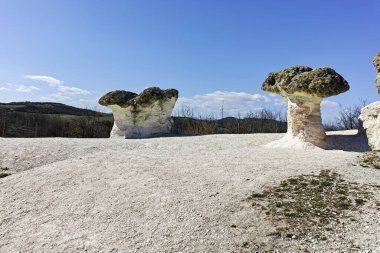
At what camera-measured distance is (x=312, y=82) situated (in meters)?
16.5

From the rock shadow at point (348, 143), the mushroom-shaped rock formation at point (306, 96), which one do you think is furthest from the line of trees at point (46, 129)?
the rock shadow at point (348, 143)

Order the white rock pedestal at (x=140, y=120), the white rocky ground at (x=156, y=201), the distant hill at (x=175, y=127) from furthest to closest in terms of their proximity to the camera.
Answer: the distant hill at (x=175, y=127) < the white rock pedestal at (x=140, y=120) < the white rocky ground at (x=156, y=201)

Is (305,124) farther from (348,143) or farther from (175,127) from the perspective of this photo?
Result: (175,127)

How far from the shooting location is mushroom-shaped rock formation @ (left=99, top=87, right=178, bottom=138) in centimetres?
2566

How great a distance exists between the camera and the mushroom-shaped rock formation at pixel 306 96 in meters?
16.5

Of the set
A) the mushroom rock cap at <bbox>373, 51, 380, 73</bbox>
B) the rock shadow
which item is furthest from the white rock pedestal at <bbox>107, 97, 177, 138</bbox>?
the mushroom rock cap at <bbox>373, 51, 380, 73</bbox>

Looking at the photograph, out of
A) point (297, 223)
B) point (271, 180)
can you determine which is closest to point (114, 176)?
point (271, 180)

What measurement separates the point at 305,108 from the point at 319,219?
9.90 meters

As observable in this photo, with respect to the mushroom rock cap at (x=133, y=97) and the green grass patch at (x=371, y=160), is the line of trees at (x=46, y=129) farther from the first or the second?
the green grass patch at (x=371, y=160)

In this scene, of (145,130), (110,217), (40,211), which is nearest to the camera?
(110,217)

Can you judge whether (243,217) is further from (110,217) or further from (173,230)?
(110,217)

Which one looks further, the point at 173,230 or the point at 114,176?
the point at 114,176

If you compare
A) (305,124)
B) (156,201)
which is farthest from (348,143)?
(156,201)

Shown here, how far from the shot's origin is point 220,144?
1964 centimetres
